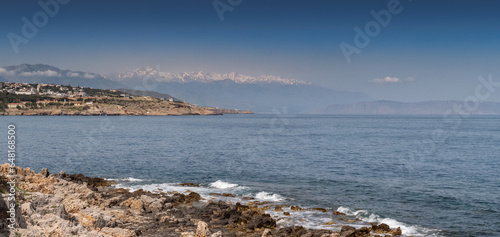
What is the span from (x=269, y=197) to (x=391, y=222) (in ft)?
42.5

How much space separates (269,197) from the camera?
39406 millimetres

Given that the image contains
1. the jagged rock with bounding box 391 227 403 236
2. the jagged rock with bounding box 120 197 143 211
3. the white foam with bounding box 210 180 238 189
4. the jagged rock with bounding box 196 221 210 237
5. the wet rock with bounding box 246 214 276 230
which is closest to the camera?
the jagged rock with bounding box 196 221 210 237

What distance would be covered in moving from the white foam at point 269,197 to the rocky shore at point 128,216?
9.94 feet

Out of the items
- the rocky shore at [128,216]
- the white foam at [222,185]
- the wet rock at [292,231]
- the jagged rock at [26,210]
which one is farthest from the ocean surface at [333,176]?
the jagged rock at [26,210]

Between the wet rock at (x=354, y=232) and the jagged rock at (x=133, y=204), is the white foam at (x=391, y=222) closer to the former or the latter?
the wet rock at (x=354, y=232)

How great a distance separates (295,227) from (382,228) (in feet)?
22.0

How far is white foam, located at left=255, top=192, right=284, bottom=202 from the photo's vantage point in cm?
3847

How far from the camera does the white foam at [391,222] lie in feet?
92.2

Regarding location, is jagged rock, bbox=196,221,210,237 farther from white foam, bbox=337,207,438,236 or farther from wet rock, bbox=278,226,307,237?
white foam, bbox=337,207,438,236

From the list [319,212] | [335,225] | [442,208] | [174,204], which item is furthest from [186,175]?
[442,208]

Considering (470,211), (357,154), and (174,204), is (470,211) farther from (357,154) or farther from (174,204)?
(357,154)

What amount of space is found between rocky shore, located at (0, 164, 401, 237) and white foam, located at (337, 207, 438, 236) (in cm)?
134

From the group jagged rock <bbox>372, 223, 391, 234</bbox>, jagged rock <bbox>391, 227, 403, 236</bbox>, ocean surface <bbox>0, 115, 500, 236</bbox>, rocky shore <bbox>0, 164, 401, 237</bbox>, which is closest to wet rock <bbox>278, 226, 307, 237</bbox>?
rocky shore <bbox>0, 164, 401, 237</bbox>

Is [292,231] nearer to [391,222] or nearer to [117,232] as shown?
[391,222]
